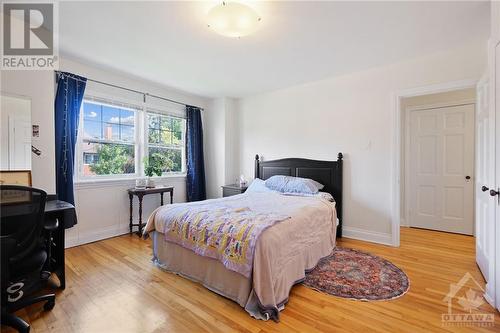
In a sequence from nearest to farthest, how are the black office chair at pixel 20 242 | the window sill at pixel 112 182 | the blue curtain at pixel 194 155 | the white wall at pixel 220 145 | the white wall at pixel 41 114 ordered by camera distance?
the black office chair at pixel 20 242 < the white wall at pixel 41 114 < the window sill at pixel 112 182 < the blue curtain at pixel 194 155 < the white wall at pixel 220 145

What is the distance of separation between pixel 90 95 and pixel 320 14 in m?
3.30

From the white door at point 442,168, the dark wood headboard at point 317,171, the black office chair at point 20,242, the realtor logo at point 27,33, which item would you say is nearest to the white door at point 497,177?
the dark wood headboard at point 317,171

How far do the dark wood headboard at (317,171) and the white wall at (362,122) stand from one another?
0.37 feet

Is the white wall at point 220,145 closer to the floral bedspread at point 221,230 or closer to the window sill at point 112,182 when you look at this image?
the window sill at point 112,182

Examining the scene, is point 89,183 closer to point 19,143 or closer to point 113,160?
point 113,160

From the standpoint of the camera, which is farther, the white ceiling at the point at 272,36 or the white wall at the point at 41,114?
the white wall at the point at 41,114

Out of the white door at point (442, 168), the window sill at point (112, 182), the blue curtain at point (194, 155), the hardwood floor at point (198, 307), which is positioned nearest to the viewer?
the hardwood floor at point (198, 307)

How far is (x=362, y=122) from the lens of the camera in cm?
360

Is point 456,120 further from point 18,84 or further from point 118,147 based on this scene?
point 18,84

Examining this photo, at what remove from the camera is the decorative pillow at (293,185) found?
354 centimetres

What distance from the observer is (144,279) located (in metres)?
2.40

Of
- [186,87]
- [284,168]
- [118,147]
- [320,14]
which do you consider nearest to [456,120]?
[284,168]

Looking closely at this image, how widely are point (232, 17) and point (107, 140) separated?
9.54 feet

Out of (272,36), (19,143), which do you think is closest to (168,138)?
(19,143)
